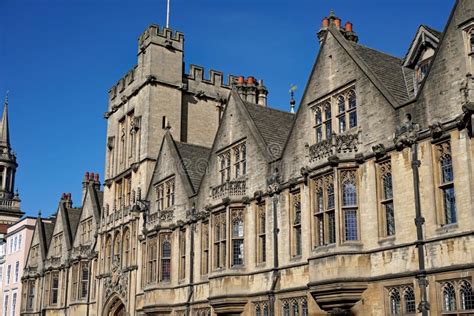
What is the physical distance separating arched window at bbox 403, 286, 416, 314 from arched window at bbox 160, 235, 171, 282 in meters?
18.1

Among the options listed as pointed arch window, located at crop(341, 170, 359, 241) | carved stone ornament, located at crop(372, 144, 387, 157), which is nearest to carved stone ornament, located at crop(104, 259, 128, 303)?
pointed arch window, located at crop(341, 170, 359, 241)

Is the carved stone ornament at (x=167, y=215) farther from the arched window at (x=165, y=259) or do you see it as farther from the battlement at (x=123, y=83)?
the battlement at (x=123, y=83)

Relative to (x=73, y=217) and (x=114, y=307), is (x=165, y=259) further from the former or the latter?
(x=73, y=217)

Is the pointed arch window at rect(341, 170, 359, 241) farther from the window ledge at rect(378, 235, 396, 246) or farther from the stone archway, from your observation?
the stone archway

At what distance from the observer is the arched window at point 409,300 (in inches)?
858

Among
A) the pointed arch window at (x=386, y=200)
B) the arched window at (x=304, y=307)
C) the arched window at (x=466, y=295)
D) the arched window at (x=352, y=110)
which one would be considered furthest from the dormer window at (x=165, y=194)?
the arched window at (x=466, y=295)

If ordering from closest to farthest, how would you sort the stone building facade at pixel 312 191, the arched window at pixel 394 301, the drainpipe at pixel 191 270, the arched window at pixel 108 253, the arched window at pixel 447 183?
the arched window at pixel 447 183
the stone building facade at pixel 312 191
the arched window at pixel 394 301
the drainpipe at pixel 191 270
the arched window at pixel 108 253

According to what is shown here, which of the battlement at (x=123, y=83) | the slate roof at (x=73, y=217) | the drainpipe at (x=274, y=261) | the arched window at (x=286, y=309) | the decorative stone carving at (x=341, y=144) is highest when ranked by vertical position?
the battlement at (x=123, y=83)

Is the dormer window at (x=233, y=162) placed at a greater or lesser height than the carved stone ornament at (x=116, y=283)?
greater

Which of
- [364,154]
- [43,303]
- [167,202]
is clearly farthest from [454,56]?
[43,303]

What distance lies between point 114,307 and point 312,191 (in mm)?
23946

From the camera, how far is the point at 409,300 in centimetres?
2195

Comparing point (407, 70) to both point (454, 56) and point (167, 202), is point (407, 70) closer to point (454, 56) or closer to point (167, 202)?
point (454, 56)

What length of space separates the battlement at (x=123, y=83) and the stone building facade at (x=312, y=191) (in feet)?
3.89
